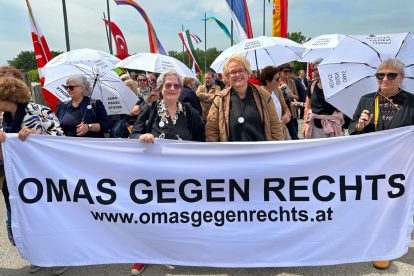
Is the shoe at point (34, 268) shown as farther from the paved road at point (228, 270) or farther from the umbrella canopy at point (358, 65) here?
the umbrella canopy at point (358, 65)

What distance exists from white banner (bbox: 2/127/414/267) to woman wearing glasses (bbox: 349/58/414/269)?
32cm

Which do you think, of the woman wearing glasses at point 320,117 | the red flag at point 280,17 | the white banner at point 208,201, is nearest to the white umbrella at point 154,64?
the woman wearing glasses at point 320,117

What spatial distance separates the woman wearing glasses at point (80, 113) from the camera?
3.92 metres

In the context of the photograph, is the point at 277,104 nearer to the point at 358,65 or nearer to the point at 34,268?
the point at 358,65

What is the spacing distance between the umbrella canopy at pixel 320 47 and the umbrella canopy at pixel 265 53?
63 cm

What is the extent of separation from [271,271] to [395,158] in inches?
56.1

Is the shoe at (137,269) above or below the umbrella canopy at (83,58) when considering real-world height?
below

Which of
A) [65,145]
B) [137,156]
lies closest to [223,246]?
[137,156]

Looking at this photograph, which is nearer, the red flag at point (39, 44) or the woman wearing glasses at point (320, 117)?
the woman wearing glasses at point (320, 117)

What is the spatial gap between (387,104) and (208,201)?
182 centimetres

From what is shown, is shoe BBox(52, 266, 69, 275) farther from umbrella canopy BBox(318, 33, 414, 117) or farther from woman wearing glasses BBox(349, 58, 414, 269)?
umbrella canopy BBox(318, 33, 414, 117)

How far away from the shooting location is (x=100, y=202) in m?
3.06

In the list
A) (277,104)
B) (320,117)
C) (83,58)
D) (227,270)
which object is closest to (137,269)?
(227,270)

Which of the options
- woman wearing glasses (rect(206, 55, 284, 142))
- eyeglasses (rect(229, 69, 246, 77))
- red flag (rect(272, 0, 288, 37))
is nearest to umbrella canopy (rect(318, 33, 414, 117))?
woman wearing glasses (rect(206, 55, 284, 142))
